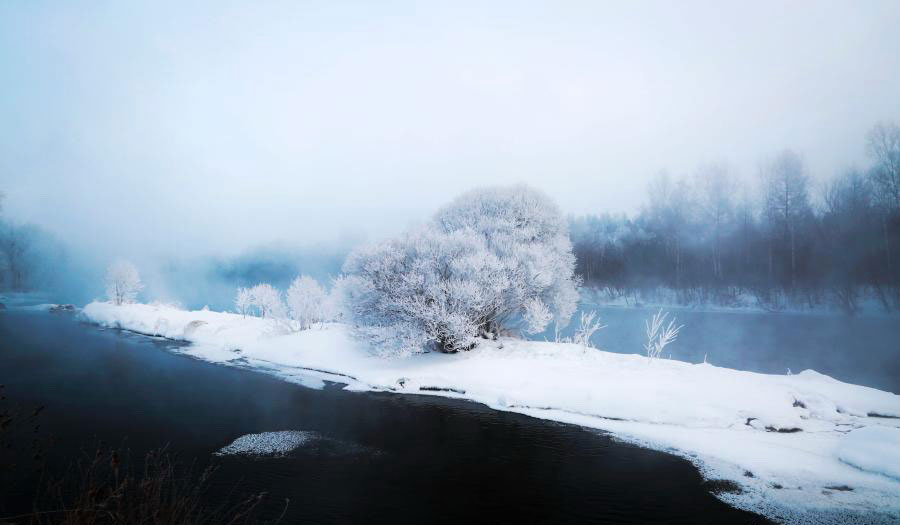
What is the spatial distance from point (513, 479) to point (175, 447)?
1178 cm

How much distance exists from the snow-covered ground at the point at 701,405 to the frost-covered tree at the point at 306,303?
487 centimetres

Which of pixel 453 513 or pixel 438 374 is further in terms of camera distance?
pixel 438 374

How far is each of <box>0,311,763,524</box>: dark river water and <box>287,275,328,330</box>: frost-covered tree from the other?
39.0 ft

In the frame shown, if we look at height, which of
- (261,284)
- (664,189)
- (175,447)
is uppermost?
(664,189)

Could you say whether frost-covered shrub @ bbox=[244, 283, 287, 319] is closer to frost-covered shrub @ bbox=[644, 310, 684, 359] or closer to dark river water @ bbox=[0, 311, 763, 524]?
dark river water @ bbox=[0, 311, 763, 524]

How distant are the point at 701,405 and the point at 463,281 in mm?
13607

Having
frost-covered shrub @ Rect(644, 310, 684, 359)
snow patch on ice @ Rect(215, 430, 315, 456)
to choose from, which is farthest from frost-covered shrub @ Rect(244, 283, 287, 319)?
frost-covered shrub @ Rect(644, 310, 684, 359)

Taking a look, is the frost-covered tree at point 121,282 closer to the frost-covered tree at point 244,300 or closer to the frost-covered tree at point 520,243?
the frost-covered tree at point 244,300

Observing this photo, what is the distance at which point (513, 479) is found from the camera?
13.1 meters

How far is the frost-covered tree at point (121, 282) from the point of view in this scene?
228ft

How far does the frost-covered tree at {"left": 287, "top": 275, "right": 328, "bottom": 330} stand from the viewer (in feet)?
124

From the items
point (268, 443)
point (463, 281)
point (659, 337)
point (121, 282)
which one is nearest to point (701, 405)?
point (463, 281)

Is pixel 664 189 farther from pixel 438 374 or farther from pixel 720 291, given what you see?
pixel 438 374

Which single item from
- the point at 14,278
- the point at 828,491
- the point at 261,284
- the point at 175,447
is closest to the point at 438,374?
the point at 175,447
